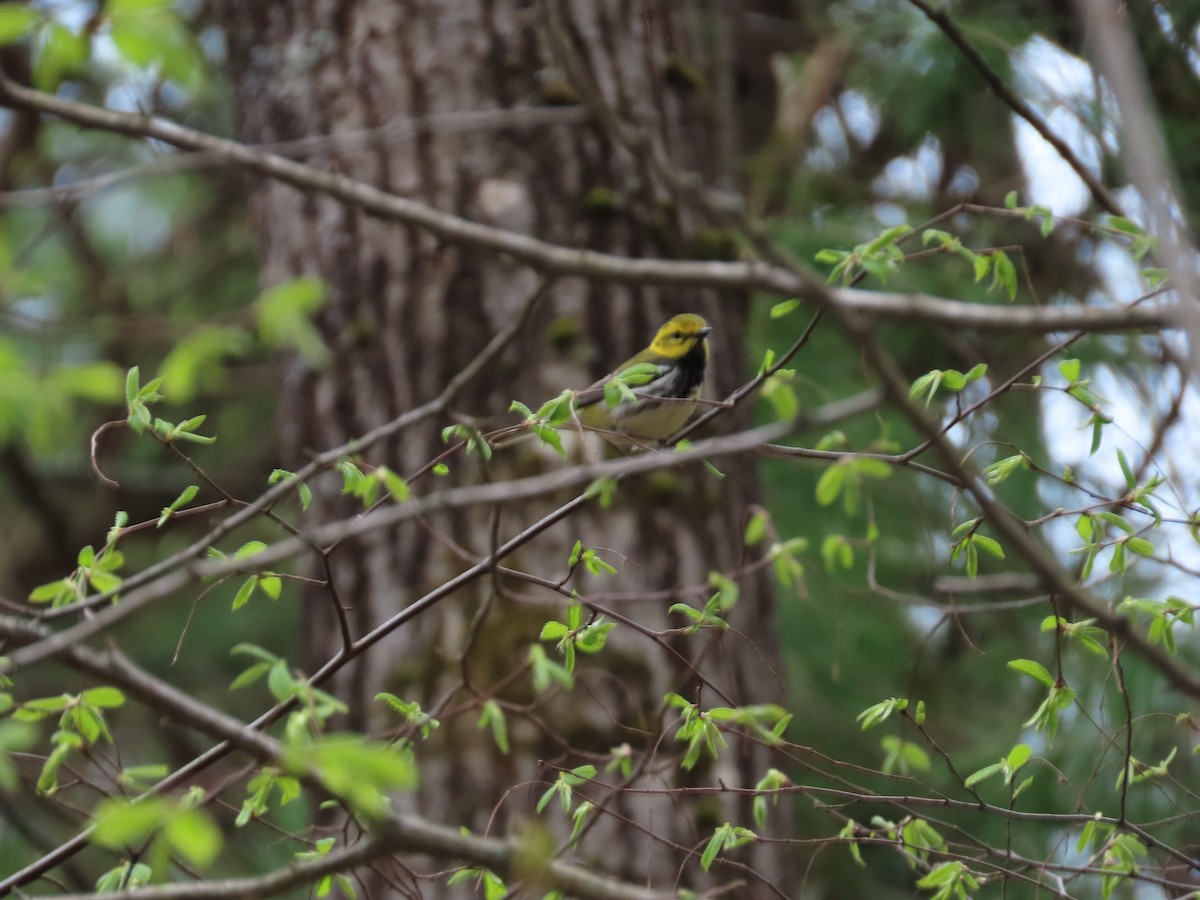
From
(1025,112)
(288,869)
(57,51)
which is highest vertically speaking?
(57,51)

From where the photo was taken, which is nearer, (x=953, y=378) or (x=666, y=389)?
(x=953, y=378)

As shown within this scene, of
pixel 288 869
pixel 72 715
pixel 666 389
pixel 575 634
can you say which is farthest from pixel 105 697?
pixel 666 389

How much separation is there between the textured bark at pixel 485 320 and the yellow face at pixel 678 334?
0.17 ft

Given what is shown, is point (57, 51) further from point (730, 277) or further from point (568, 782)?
point (568, 782)

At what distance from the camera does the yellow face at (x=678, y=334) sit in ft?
11.1

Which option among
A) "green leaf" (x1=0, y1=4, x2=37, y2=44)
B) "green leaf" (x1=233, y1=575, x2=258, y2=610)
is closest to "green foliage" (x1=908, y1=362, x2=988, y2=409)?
"green leaf" (x1=233, y1=575, x2=258, y2=610)

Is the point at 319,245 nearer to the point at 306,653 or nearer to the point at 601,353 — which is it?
the point at 601,353

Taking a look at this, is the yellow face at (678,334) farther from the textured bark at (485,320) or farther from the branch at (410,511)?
the branch at (410,511)

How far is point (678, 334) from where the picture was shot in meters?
3.54

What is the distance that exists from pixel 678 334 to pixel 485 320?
2.10ft

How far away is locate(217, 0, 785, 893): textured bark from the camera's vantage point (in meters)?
2.88

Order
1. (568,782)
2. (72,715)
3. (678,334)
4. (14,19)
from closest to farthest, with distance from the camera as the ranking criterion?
1. (14,19)
2. (72,715)
3. (568,782)
4. (678,334)

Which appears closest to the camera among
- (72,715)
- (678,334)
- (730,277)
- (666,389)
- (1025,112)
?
(730,277)

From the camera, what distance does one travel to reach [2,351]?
1.26 metres
